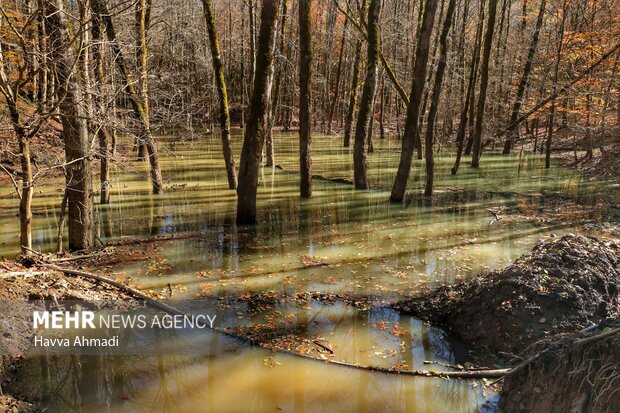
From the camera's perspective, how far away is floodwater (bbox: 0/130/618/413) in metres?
4.70

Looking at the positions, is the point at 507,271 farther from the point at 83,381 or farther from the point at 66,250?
the point at 66,250

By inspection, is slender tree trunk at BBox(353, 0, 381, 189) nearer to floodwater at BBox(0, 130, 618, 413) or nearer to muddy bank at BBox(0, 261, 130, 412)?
floodwater at BBox(0, 130, 618, 413)

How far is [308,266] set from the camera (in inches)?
331

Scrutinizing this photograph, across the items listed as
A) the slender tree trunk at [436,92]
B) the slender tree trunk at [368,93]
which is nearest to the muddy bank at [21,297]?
the slender tree trunk at [368,93]

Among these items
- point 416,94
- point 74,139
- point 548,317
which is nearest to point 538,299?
point 548,317

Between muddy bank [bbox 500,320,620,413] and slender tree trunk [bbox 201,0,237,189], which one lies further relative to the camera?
slender tree trunk [bbox 201,0,237,189]

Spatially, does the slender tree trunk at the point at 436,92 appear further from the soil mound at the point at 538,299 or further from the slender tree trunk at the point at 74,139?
the slender tree trunk at the point at 74,139

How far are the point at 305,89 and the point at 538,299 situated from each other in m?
10.1

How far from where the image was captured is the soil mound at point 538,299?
551cm

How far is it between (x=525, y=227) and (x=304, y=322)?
7.76m

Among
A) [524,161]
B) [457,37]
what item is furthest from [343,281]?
[457,37]

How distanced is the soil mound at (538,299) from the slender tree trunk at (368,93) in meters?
9.24

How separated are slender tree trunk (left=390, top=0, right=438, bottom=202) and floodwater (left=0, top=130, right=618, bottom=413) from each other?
82 centimetres

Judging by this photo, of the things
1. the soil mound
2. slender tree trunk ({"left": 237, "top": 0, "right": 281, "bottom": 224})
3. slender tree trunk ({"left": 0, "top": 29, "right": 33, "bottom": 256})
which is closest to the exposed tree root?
the soil mound
